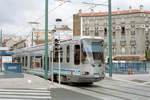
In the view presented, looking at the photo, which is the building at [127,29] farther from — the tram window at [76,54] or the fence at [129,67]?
the tram window at [76,54]

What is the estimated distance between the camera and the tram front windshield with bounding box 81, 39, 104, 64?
14.2m

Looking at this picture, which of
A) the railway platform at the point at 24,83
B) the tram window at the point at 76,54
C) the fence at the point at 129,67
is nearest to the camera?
the railway platform at the point at 24,83

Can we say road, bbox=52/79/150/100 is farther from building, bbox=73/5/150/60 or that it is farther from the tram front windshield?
building, bbox=73/5/150/60

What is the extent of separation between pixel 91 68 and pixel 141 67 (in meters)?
18.0

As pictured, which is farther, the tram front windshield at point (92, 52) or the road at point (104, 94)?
the tram front windshield at point (92, 52)

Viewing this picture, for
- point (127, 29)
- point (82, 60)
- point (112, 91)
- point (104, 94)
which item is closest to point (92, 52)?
point (82, 60)

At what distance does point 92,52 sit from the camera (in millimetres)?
14375

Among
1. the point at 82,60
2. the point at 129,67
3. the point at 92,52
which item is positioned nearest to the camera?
the point at 82,60

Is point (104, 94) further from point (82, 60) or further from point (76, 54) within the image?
point (76, 54)

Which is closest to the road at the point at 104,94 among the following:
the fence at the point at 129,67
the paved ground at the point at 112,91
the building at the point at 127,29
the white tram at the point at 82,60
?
the paved ground at the point at 112,91

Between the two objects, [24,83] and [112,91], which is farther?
[24,83]

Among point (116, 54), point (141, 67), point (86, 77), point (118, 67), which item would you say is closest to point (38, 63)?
point (86, 77)

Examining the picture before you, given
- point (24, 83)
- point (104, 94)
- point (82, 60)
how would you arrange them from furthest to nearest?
1. point (24, 83)
2. point (82, 60)
3. point (104, 94)

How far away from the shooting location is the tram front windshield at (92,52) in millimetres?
14180
